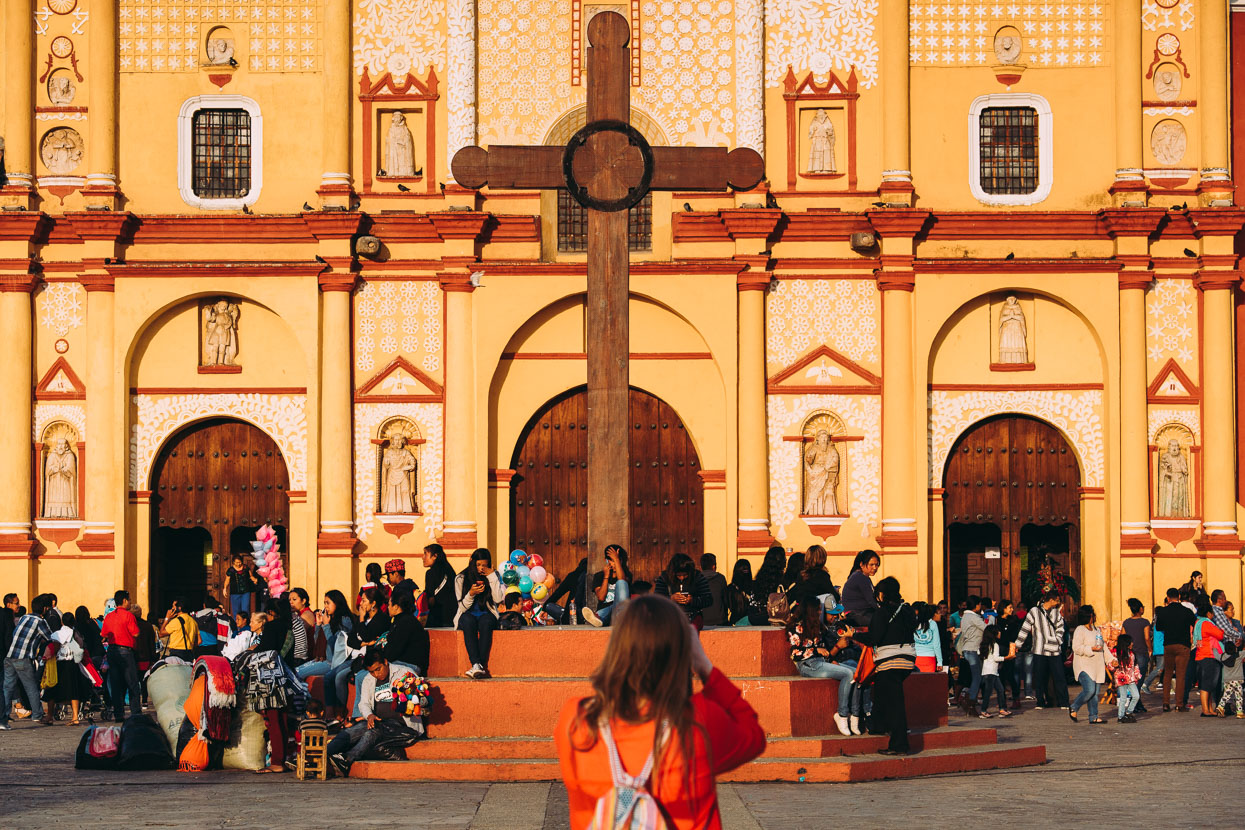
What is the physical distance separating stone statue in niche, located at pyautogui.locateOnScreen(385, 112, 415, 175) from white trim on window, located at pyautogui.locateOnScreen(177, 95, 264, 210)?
2077 millimetres

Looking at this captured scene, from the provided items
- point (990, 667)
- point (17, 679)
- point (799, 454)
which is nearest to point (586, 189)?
point (17, 679)

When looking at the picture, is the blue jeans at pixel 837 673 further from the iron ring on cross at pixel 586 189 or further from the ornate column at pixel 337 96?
the ornate column at pixel 337 96

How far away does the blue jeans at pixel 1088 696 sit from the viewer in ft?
68.5

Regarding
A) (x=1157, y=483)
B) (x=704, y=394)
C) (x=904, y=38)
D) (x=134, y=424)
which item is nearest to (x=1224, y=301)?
(x=1157, y=483)

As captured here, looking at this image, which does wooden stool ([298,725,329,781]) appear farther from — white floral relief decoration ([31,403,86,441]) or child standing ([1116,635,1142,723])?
white floral relief decoration ([31,403,86,441])

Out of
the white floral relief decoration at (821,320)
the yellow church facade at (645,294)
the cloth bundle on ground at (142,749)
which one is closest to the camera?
the cloth bundle on ground at (142,749)

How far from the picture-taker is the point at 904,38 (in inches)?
1145

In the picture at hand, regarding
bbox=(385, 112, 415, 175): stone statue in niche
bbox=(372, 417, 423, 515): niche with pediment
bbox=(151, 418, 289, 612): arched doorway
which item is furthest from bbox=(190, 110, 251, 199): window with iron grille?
bbox=(372, 417, 423, 515): niche with pediment

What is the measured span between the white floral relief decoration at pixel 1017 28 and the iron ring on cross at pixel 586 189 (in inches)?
548

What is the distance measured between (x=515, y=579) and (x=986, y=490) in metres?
11.7

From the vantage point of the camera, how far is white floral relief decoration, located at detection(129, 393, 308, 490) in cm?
2895

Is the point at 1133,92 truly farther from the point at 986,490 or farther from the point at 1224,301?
the point at 986,490

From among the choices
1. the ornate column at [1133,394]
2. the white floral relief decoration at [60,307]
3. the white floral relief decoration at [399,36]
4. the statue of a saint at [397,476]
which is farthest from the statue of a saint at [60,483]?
the ornate column at [1133,394]

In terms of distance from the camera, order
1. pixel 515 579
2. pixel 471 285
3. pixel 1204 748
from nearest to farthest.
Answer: pixel 1204 748 < pixel 515 579 < pixel 471 285
